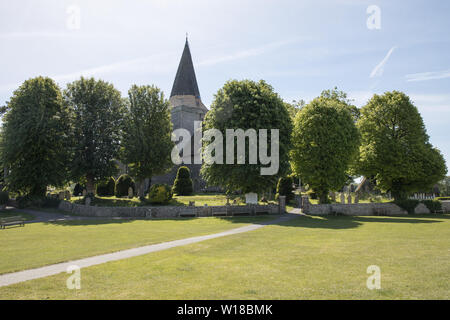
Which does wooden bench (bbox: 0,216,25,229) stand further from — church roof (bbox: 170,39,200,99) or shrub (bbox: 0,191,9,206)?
church roof (bbox: 170,39,200,99)

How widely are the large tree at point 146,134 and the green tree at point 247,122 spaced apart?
9.98 meters

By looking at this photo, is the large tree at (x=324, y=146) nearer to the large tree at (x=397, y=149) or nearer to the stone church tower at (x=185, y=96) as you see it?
the large tree at (x=397, y=149)

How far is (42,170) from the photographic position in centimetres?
3294

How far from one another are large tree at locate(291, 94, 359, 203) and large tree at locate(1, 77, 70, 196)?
2696 centimetres

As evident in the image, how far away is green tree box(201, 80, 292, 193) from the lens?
27.0 meters

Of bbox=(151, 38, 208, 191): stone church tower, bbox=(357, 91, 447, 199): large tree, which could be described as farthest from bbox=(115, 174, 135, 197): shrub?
bbox=(357, 91, 447, 199): large tree

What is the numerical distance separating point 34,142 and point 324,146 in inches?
1256

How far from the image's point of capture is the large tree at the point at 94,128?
3441cm

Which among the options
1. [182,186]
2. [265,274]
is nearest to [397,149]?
[182,186]

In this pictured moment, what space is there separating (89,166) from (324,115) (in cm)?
2731

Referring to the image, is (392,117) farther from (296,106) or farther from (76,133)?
(76,133)

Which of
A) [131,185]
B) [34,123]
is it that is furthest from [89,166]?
[131,185]

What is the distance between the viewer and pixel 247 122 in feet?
91.2
